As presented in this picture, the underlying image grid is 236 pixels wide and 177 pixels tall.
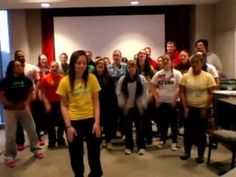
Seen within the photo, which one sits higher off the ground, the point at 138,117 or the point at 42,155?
the point at 138,117

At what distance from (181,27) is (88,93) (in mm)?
5289

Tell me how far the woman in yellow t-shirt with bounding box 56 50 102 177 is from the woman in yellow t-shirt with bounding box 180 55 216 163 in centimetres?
161

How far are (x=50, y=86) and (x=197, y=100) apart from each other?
210 centimetres

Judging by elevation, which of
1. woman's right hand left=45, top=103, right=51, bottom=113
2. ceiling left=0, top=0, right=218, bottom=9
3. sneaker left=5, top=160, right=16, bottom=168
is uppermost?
ceiling left=0, top=0, right=218, bottom=9

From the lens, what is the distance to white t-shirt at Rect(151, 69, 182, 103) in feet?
15.8

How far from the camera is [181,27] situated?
26.0ft

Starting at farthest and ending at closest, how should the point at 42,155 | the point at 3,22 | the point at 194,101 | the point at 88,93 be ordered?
the point at 3,22
the point at 42,155
the point at 194,101
the point at 88,93

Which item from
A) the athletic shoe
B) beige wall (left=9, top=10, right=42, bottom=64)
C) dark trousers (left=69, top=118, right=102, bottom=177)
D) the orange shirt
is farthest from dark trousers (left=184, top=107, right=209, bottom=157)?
beige wall (left=9, top=10, right=42, bottom=64)

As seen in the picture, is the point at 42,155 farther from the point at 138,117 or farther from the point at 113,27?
the point at 113,27

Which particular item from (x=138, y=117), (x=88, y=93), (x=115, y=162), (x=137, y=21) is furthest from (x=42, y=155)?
(x=137, y=21)

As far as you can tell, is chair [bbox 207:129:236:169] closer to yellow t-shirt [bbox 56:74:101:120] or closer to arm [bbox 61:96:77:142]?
yellow t-shirt [bbox 56:74:101:120]

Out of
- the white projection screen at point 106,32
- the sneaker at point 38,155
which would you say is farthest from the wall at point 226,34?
the sneaker at point 38,155

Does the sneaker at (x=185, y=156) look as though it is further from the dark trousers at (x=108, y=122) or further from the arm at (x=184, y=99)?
the dark trousers at (x=108, y=122)

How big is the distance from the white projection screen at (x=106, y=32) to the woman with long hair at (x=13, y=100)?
3507 mm
